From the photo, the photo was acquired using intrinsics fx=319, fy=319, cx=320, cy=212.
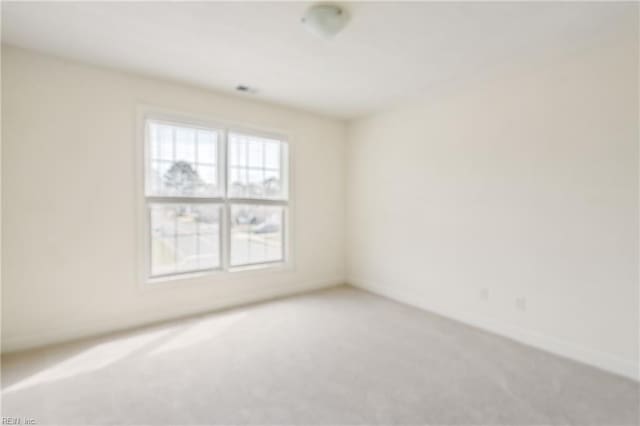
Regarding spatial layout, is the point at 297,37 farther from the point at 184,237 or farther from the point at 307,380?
the point at 307,380

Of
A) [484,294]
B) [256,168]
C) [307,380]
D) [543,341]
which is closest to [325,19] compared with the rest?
[256,168]

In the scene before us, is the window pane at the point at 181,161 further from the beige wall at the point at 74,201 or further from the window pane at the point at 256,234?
the window pane at the point at 256,234

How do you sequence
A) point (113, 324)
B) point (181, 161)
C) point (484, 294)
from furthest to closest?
1. point (181, 161)
2. point (484, 294)
3. point (113, 324)

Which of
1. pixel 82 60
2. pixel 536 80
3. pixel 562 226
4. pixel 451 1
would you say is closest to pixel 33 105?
pixel 82 60

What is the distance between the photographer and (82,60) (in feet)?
9.19

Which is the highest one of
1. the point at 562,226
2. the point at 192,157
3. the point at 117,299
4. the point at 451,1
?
the point at 451,1

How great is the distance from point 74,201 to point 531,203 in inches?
159

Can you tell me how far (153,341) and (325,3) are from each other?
2982 millimetres

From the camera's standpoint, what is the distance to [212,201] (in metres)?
3.65

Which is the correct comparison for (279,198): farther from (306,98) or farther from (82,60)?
(82,60)

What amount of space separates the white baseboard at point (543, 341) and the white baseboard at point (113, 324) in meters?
1.70

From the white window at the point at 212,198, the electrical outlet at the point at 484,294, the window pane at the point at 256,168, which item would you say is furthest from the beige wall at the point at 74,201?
the electrical outlet at the point at 484,294

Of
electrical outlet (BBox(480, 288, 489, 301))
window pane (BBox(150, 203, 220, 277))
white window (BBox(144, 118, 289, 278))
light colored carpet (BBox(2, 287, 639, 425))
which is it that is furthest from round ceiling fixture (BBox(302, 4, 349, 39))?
electrical outlet (BBox(480, 288, 489, 301))

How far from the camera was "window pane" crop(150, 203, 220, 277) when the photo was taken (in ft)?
10.9
